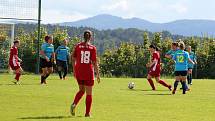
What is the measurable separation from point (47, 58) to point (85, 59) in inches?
456

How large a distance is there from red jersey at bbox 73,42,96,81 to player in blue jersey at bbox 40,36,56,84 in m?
11.4

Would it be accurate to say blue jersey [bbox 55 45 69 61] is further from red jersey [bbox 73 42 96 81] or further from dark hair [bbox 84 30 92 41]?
dark hair [bbox 84 30 92 41]

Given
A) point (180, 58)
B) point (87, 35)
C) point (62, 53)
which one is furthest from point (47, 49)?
point (87, 35)

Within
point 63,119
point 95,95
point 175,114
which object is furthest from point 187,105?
point 63,119

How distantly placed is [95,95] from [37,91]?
2261mm

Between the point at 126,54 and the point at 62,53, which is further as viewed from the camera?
the point at 126,54

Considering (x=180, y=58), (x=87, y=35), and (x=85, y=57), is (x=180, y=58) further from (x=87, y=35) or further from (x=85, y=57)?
(x=87, y=35)

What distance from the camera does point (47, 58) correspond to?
25.4 m

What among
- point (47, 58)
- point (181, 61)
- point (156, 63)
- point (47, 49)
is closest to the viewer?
point (181, 61)

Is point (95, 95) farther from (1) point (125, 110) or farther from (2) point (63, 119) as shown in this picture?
(2) point (63, 119)

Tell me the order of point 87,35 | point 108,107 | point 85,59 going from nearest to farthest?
point 87,35 → point 85,59 → point 108,107

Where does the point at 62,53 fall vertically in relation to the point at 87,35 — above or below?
below

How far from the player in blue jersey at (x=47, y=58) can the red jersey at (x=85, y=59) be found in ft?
37.3

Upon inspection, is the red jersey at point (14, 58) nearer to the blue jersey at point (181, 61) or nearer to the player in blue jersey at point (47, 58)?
the player in blue jersey at point (47, 58)
